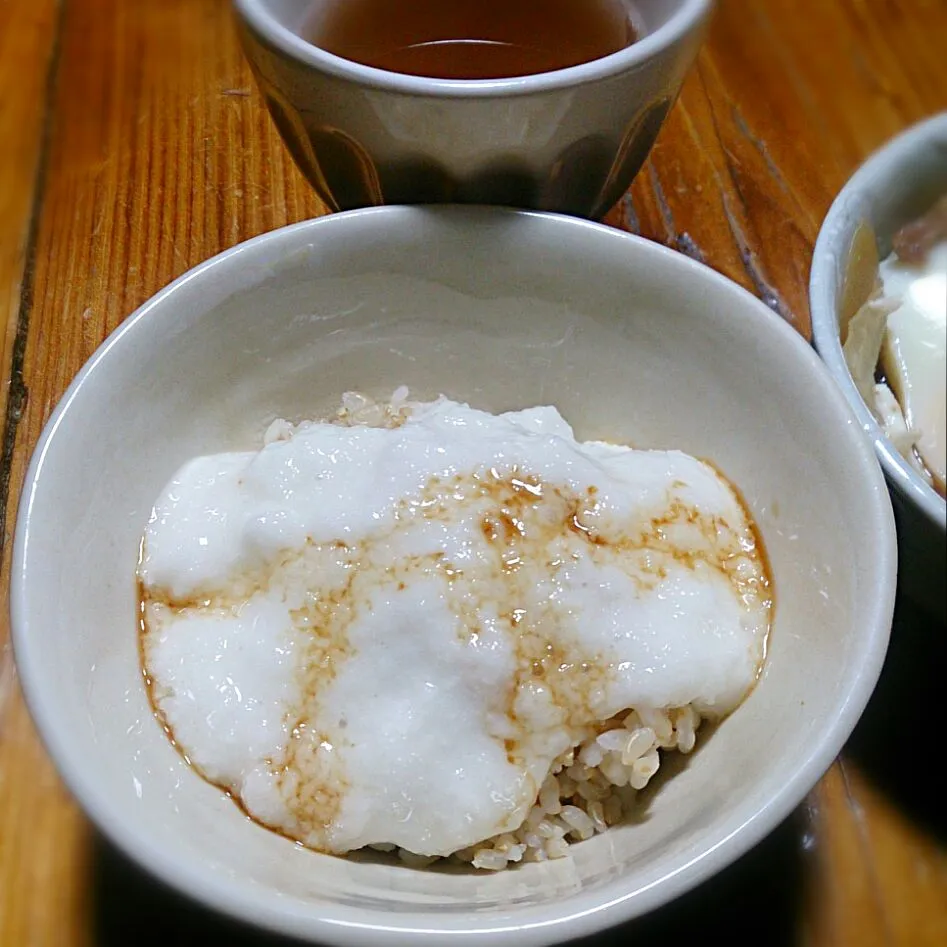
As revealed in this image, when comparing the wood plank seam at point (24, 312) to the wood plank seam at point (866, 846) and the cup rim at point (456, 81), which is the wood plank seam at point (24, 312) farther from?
the wood plank seam at point (866, 846)

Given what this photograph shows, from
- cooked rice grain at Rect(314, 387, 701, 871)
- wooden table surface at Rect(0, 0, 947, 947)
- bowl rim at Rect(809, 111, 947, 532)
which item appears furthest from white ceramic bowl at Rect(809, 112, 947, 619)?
cooked rice grain at Rect(314, 387, 701, 871)

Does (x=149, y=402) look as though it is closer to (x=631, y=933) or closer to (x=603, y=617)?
(x=603, y=617)

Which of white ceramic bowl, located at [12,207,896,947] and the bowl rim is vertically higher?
the bowl rim

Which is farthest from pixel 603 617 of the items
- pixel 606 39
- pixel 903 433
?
pixel 606 39

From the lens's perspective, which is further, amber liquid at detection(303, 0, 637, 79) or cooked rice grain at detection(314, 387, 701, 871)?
amber liquid at detection(303, 0, 637, 79)

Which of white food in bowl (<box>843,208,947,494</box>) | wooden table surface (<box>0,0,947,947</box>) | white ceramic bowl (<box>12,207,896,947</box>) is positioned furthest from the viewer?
white food in bowl (<box>843,208,947,494</box>)

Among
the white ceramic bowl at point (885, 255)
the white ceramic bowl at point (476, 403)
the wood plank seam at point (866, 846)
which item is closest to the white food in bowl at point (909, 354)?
the white ceramic bowl at point (885, 255)

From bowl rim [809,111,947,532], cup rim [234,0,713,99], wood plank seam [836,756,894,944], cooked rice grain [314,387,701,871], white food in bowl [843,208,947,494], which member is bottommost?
wood plank seam [836,756,894,944]

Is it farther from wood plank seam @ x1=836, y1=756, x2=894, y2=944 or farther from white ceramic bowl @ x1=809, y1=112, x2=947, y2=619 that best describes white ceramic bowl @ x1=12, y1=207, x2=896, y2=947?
wood plank seam @ x1=836, y1=756, x2=894, y2=944
